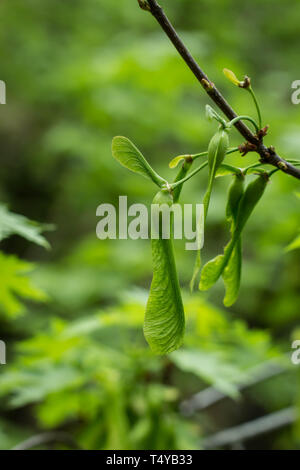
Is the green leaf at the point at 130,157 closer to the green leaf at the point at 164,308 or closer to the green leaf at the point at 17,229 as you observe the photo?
the green leaf at the point at 164,308

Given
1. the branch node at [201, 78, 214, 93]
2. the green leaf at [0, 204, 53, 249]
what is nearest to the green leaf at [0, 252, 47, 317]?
the green leaf at [0, 204, 53, 249]

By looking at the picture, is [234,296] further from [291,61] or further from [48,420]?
[291,61]

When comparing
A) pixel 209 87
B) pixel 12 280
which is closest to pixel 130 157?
pixel 209 87

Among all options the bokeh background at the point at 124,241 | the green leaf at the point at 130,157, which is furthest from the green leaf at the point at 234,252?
the bokeh background at the point at 124,241

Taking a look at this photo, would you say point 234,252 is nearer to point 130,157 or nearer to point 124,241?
point 130,157

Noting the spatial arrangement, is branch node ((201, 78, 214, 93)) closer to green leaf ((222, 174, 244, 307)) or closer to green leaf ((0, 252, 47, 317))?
green leaf ((222, 174, 244, 307))
